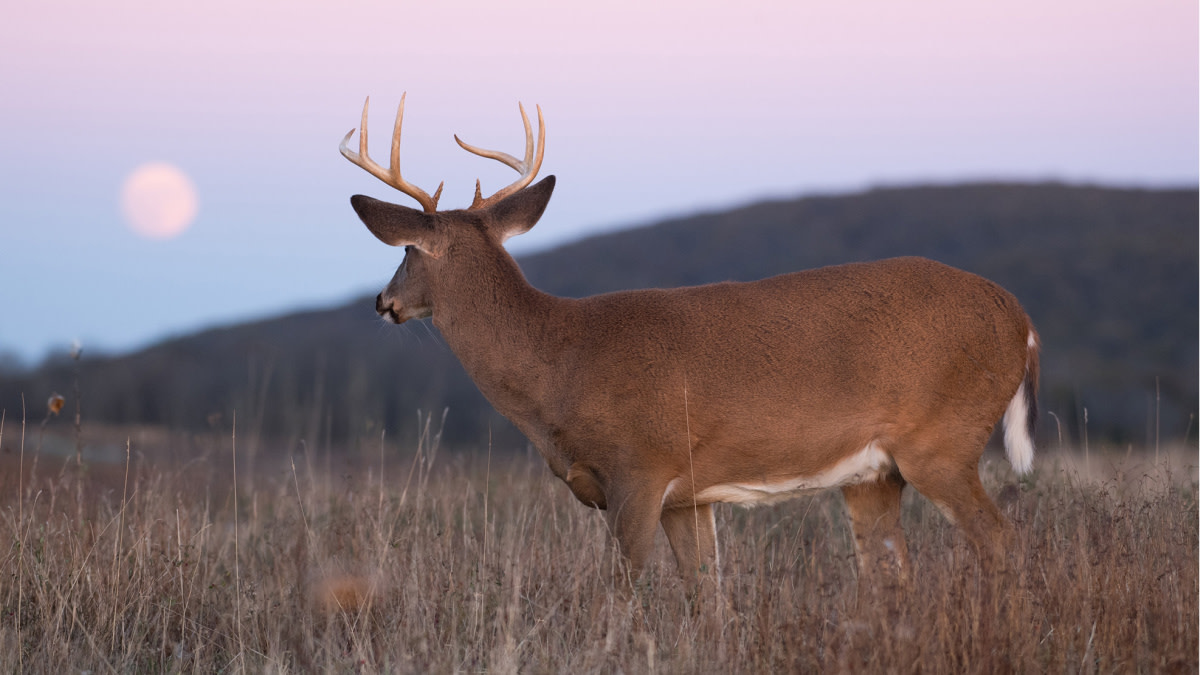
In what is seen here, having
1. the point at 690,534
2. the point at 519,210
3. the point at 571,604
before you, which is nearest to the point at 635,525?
the point at 571,604

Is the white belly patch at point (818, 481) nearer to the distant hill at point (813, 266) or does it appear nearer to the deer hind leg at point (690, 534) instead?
the deer hind leg at point (690, 534)

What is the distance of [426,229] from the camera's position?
670 centimetres

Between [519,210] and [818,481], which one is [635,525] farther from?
[519,210]

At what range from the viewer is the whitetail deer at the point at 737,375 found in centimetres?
633

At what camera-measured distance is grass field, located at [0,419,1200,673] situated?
15.9 ft

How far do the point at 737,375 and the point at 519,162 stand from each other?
6.35 ft

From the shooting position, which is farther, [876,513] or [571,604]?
[876,513]

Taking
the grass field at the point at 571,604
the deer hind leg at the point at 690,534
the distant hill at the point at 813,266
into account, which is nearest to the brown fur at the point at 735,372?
the deer hind leg at the point at 690,534

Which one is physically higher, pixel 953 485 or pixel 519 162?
pixel 519 162

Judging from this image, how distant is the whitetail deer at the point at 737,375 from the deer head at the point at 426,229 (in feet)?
0.04

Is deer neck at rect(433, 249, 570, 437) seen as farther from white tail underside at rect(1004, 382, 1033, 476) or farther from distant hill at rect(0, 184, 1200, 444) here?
distant hill at rect(0, 184, 1200, 444)

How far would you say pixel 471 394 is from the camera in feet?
175

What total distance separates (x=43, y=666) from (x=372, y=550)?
2.01 m

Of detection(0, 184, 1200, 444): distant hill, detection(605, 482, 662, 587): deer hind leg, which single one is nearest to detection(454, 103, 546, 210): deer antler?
detection(605, 482, 662, 587): deer hind leg
